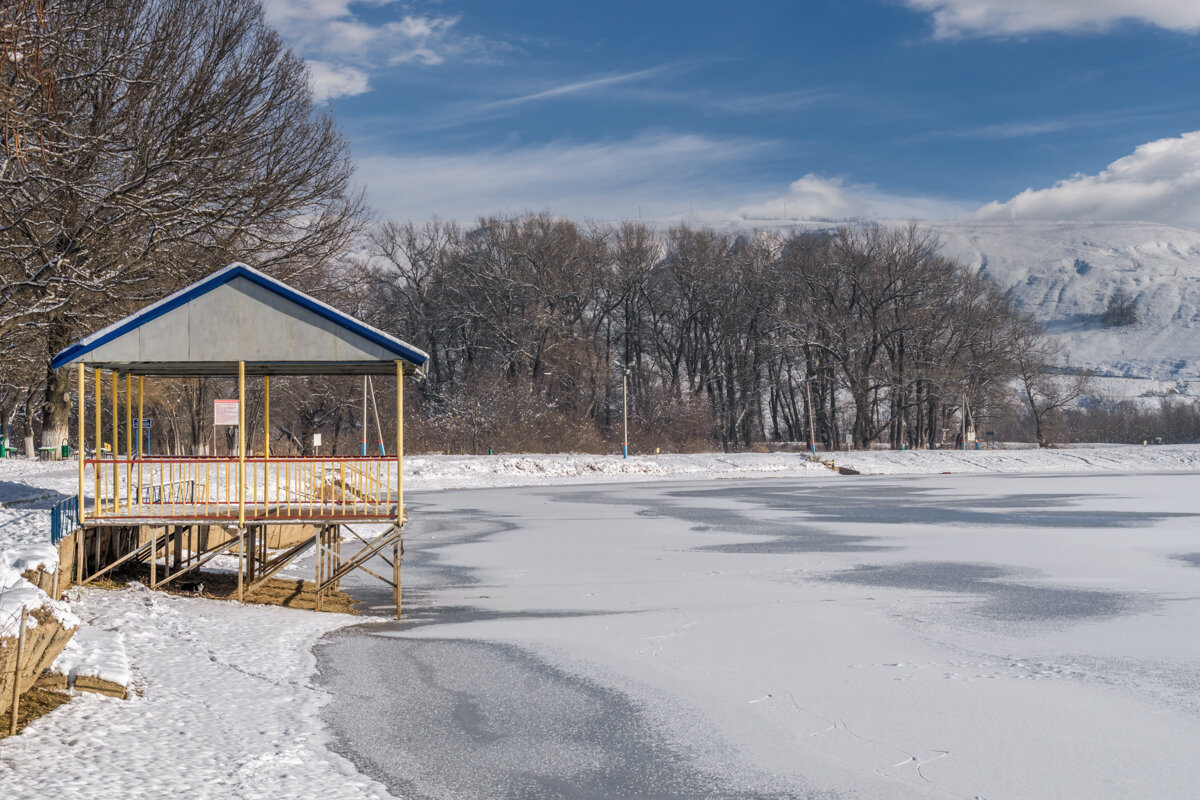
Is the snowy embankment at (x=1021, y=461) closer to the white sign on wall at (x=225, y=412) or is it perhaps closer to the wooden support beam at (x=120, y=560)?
the white sign on wall at (x=225, y=412)

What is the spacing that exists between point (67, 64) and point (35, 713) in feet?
59.7

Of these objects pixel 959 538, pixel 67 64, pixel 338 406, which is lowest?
pixel 959 538

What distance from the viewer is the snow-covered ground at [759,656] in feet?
24.0

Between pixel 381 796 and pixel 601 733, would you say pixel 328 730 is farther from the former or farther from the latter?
pixel 601 733

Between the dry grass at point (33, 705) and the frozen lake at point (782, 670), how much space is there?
219 cm

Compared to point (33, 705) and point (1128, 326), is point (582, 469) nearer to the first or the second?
point (33, 705)

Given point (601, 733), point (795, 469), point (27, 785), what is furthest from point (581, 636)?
point (795, 469)

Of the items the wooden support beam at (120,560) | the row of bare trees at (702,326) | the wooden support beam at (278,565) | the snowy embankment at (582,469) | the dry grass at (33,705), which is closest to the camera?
the dry grass at (33,705)

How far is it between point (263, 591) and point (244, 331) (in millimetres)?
4136

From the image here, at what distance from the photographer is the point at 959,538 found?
2245 cm

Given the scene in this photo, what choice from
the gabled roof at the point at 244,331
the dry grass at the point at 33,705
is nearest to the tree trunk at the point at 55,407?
the gabled roof at the point at 244,331

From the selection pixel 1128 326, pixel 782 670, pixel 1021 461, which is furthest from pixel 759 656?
pixel 1128 326

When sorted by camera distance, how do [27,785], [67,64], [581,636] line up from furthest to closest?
1. [67,64]
2. [581,636]
3. [27,785]

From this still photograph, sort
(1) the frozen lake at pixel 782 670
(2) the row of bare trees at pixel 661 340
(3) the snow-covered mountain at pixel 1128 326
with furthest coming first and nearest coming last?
(3) the snow-covered mountain at pixel 1128 326 < (2) the row of bare trees at pixel 661 340 < (1) the frozen lake at pixel 782 670
